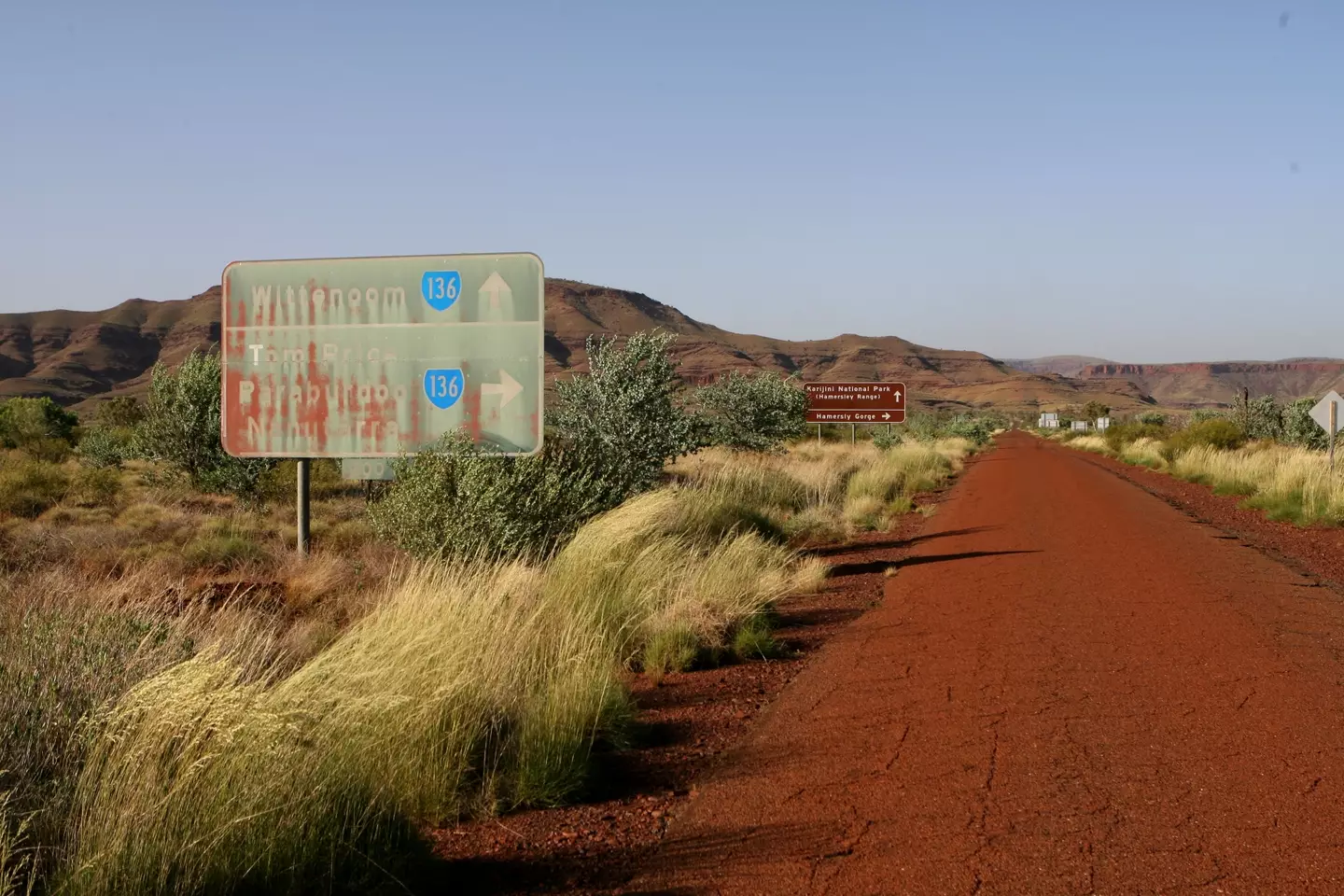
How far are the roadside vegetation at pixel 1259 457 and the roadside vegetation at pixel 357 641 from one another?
856 centimetres

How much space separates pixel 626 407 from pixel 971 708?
348 inches

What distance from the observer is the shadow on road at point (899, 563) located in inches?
611

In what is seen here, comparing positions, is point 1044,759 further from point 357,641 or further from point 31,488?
point 31,488

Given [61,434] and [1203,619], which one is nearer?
[1203,619]

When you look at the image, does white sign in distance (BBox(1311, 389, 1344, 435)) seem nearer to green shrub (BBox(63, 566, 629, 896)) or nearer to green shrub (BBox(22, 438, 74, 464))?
green shrub (BBox(63, 566, 629, 896))

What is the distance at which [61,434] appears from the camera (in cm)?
4106

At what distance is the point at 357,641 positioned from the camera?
6953 mm

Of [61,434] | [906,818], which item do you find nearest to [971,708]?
[906,818]

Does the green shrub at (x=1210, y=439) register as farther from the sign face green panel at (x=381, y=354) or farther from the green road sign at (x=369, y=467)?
the green road sign at (x=369, y=467)

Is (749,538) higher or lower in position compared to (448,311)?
lower

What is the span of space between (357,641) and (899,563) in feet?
35.0

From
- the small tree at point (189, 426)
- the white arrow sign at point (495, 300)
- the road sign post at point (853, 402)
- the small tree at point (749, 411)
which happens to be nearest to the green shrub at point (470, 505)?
the white arrow sign at point (495, 300)

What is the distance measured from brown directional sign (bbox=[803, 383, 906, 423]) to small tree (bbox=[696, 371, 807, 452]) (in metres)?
4.34

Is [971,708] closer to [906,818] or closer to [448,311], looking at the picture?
[906,818]
